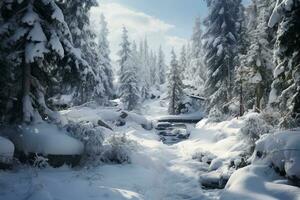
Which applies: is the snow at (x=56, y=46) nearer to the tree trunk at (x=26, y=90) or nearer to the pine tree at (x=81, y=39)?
the tree trunk at (x=26, y=90)

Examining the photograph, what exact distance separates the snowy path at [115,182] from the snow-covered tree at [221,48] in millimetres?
19783

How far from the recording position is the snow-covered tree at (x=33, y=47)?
14250mm

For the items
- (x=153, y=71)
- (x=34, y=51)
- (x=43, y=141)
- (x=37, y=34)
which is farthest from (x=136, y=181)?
(x=153, y=71)

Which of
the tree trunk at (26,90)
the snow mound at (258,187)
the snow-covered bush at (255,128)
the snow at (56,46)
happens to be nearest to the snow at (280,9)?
the snow mound at (258,187)

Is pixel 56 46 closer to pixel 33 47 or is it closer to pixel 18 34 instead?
pixel 33 47

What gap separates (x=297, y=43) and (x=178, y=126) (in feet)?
99.2

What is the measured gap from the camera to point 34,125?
14555 mm

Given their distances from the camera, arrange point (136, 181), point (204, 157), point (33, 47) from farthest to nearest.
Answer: point (204, 157), point (33, 47), point (136, 181)

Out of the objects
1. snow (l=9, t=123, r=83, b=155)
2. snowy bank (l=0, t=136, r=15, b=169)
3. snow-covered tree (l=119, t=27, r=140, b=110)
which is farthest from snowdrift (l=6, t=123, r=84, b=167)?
snow-covered tree (l=119, t=27, r=140, b=110)

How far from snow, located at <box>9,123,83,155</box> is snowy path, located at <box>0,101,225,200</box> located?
0.80 metres

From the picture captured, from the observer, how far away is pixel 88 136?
49.2 feet

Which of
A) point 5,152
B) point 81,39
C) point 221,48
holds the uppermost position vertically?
point 221,48

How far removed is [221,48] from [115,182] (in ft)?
84.6

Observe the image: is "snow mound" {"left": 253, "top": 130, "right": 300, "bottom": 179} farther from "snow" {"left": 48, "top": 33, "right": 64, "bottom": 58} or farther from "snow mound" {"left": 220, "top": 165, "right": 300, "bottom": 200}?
"snow" {"left": 48, "top": 33, "right": 64, "bottom": 58}
